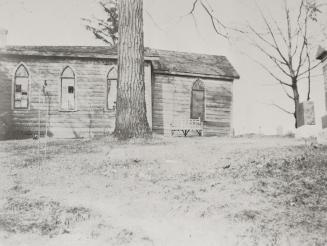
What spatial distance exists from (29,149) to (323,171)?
7.53 m

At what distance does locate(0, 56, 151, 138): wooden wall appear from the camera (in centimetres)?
1939

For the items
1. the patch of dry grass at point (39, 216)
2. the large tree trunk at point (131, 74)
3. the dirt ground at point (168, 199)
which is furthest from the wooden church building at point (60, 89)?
the patch of dry grass at point (39, 216)

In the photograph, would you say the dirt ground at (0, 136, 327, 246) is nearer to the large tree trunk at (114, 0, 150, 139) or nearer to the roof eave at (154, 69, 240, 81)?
the large tree trunk at (114, 0, 150, 139)

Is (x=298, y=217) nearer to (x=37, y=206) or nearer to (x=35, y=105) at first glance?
(x=37, y=206)

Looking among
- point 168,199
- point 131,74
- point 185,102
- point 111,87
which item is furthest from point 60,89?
point 168,199

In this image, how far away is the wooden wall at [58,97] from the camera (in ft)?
63.6

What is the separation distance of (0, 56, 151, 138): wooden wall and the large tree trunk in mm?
8031

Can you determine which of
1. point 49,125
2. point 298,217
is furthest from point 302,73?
point 298,217

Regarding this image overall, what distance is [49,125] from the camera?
19.5 metres

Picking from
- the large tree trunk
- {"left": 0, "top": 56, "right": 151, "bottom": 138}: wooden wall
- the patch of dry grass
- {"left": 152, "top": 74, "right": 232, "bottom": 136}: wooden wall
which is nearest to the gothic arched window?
{"left": 0, "top": 56, "right": 151, "bottom": 138}: wooden wall

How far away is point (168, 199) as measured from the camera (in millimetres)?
5961

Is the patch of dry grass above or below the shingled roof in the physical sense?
below

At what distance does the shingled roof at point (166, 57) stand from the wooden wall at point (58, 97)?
423 mm

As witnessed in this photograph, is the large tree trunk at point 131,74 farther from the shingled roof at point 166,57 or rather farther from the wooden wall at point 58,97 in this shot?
the wooden wall at point 58,97
